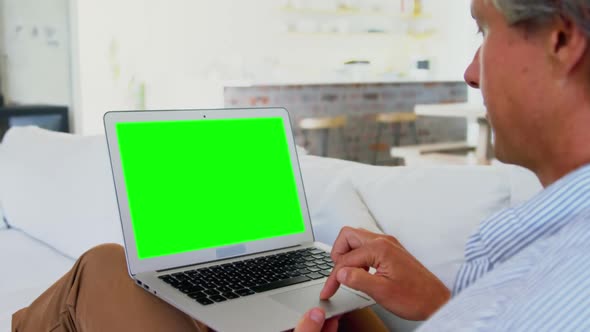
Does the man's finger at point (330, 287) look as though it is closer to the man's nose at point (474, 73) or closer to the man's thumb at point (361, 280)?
the man's thumb at point (361, 280)

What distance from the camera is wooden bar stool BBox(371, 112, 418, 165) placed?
5402mm

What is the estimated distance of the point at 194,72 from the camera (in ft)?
20.1

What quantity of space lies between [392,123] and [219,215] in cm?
453

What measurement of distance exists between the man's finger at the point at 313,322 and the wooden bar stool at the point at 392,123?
15.4 feet

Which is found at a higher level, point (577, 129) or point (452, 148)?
point (577, 129)

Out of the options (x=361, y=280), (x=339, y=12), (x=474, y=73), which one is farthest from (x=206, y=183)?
(x=339, y=12)

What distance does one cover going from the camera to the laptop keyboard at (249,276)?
3.26ft

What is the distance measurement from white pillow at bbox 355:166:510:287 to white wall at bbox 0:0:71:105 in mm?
4377

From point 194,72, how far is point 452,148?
2.56m

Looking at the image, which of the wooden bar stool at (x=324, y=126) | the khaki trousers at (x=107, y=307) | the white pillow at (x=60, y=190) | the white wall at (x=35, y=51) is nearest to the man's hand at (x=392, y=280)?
the khaki trousers at (x=107, y=307)

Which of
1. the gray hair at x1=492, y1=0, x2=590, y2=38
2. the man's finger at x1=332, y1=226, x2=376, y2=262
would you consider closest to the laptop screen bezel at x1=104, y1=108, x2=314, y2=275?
the man's finger at x1=332, y1=226, x2=376, y2=262

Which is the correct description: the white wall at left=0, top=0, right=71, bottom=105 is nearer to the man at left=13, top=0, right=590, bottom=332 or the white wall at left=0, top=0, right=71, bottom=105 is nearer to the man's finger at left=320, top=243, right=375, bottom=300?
the man's finger at left=320, top=243, right=375, bottom=300

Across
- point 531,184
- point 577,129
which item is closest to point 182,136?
point 531,184

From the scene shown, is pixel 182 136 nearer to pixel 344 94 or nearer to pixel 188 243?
pixel 188 243
